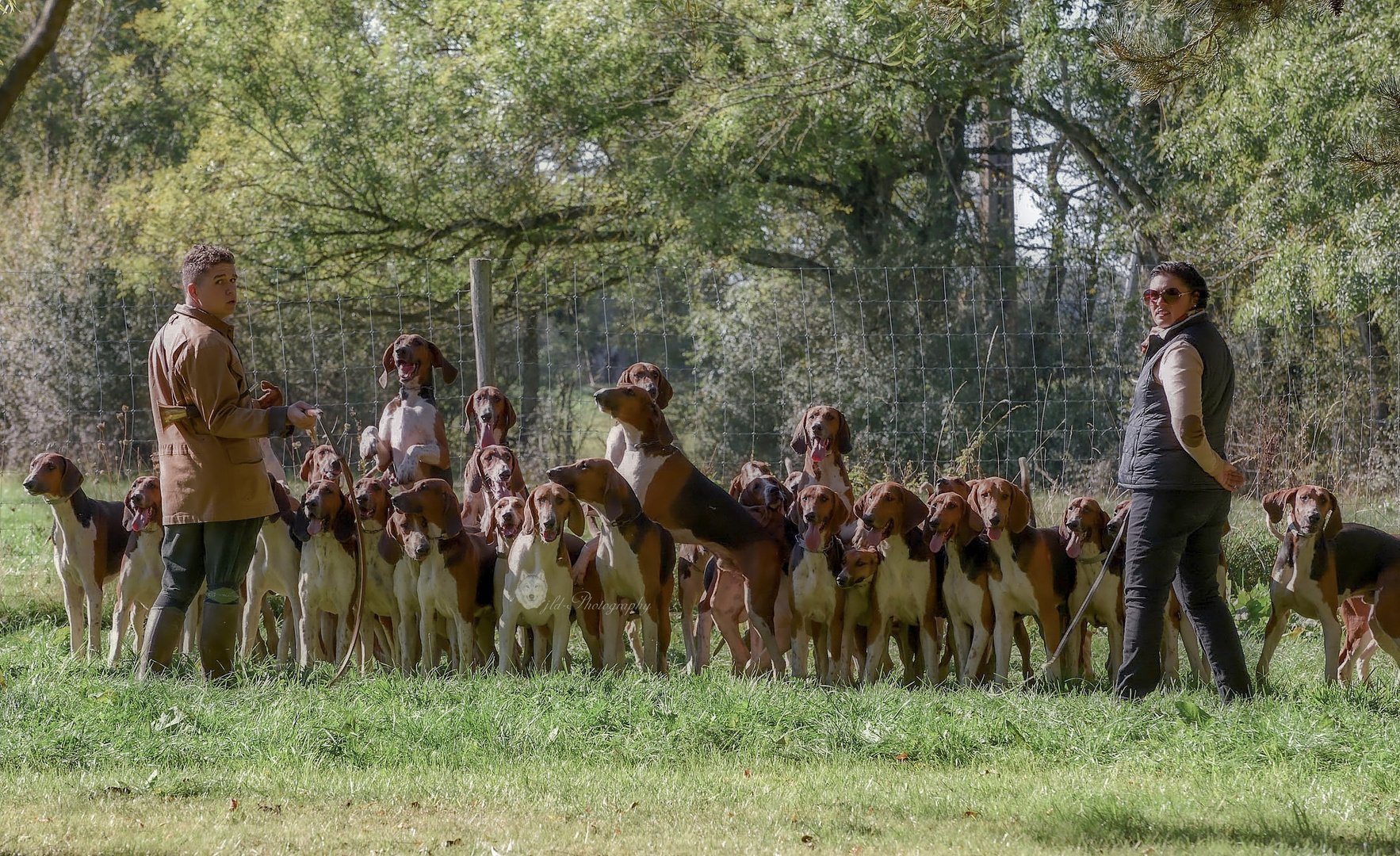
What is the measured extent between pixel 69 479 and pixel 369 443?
4.80 ft

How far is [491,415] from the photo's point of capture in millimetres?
6961

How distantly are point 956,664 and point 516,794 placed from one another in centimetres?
273

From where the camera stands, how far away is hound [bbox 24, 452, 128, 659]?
684cm

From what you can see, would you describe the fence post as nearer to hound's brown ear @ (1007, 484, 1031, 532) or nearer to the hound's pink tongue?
hound's brown ear @ (1007, 484, 1031, 532)

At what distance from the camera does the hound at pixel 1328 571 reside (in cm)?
607

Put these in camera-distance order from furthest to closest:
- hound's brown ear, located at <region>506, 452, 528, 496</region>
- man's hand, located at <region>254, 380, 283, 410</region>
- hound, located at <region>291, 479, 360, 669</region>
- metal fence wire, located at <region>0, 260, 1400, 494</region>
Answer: metal fence wire, located at <region>0, 260, 1400, 494</region> → hound's brown ear, located at <region>506, 452, 528, 496</region> → hound, located at <region>291, 479, 360, 669</region> → man's hand, located at <region>254, 380, 283, 410</region>

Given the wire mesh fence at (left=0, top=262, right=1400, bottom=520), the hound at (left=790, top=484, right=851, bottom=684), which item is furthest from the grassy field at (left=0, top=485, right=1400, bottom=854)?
the wire mesh fence at (left=0, top=262, right=1400, bottom=520)

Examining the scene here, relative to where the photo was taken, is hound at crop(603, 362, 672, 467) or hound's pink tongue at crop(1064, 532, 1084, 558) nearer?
hound's pink tongue at crop(1064, 532, 1084, 558)

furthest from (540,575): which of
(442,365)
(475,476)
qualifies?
(442,365)

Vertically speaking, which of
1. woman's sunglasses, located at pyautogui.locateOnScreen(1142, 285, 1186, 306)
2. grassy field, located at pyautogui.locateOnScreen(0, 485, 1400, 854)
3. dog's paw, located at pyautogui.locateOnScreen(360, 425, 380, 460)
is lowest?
grassy field, located at pyautogui.locateOnScreen(0, 485, 1400, 854)

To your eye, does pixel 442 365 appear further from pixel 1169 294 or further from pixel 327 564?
pixel 1169 294

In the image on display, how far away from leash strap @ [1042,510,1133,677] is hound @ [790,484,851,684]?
96cm

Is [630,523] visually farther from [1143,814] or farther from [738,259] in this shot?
[738,259]

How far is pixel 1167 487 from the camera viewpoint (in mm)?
5254
